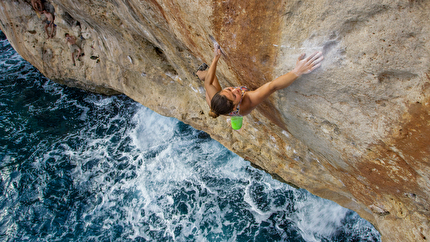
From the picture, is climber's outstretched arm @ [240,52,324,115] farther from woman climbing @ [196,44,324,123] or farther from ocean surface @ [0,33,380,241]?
ocean surface @ [0,33,380,241]

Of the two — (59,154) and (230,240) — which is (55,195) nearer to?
(59,154)

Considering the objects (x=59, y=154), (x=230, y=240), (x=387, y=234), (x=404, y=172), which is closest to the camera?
(x=404, y=172)

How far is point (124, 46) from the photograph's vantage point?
5160 millimetres

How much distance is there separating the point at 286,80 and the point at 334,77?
389 mm

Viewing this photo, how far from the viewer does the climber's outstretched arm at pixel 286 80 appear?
6.71 feet

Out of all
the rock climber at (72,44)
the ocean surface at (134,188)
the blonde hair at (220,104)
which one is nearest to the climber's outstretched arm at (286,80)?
the blonde hair at (220,104)

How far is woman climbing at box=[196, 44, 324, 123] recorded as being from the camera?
208 cm

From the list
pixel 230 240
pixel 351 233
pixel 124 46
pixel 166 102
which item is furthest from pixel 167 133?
pixel 351 233

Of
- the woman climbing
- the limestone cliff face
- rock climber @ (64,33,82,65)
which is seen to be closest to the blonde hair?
the woman climbing

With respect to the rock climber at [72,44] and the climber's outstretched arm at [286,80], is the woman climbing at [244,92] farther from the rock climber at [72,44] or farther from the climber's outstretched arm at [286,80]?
the rock climber at [72,44]

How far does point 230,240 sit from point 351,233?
8.21 feet

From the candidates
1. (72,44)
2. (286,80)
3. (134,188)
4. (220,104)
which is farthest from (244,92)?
(72,44)

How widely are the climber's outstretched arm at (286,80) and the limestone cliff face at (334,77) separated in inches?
2.9

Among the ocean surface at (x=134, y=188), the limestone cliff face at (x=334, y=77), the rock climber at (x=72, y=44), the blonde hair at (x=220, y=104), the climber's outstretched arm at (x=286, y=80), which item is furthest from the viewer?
the rock climber at (x=72, y=44)
